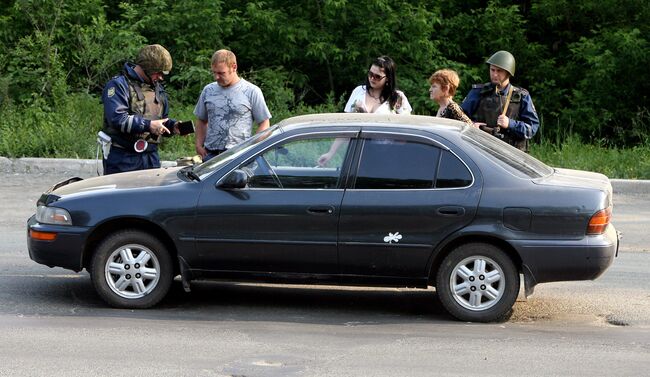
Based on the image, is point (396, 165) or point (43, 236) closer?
point (396, 165)

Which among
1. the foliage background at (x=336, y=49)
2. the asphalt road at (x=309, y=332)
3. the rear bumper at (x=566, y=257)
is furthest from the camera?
the foliage background at (x=336, y=49)

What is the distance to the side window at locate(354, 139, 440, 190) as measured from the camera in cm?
782

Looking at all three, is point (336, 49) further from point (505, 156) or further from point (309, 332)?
point (309, 332)

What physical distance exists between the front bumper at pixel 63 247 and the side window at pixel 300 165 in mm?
1230

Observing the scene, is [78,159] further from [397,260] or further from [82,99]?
[397,260]

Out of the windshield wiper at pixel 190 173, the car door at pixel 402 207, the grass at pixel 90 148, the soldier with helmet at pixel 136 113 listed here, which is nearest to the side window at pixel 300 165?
the car door at pixel 402 207

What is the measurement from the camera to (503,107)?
9930mm

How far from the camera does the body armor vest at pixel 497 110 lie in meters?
9.93

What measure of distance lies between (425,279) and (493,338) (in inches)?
26.3

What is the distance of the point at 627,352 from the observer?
7133 millimetres

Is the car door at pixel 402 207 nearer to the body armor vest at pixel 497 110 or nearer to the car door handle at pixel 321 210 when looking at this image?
the car door handle at pixel 321 210

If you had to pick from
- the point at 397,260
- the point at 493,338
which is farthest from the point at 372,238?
the point at 493,338

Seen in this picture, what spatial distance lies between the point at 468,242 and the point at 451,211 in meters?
0.26

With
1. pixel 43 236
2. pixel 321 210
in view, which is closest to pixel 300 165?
pixel 321 210
